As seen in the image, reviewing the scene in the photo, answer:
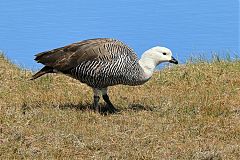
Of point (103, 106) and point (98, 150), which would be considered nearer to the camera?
point (98, 150)

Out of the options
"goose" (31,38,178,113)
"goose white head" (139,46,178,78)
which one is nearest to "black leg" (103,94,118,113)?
"goose" (31,38,178,113)

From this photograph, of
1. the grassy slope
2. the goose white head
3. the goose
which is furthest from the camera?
the goose white head

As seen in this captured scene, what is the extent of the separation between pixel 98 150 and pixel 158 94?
4416mm

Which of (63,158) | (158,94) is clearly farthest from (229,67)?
(63,158)

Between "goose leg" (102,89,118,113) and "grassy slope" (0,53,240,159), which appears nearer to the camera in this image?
"grassy slope" (0,53,240,159)

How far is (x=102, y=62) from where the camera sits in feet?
36.4

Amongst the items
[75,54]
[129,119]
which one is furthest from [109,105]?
[75,54]

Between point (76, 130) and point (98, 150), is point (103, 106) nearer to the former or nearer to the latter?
point (76, 130)

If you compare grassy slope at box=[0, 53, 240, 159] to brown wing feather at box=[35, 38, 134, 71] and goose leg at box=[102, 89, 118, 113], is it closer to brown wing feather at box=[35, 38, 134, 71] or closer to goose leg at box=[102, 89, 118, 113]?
goose leg at box=[102, 89, 118, 113]

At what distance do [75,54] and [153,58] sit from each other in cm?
145

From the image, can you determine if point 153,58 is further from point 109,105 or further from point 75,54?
point 75,54

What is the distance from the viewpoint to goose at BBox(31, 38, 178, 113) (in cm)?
1113

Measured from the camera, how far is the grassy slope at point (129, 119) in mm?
9320

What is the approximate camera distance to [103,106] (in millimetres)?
12258
